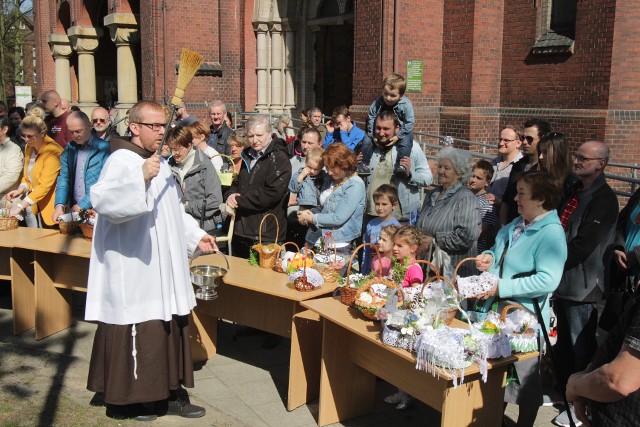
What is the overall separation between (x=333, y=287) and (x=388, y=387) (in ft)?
3.40

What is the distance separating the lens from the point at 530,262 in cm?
434

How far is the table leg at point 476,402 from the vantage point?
3.95 m

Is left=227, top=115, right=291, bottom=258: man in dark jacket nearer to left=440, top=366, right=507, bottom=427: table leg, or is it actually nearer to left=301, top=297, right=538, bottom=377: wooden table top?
left=301, top=297, right=538, bottom=377: wooden table top

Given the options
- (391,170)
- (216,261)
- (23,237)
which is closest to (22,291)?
(23,237)

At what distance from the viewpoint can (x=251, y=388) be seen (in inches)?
223

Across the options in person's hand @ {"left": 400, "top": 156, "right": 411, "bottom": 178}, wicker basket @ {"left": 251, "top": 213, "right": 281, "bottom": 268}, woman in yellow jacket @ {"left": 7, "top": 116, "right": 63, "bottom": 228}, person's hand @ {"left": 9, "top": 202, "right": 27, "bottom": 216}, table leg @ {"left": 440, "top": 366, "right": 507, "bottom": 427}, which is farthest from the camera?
woman in yellow jacket @ {"left": 7, "top": 116, "right": 63, "bottom": 228}

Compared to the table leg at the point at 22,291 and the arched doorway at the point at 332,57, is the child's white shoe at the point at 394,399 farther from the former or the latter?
the arched doorway at the point at 332,57

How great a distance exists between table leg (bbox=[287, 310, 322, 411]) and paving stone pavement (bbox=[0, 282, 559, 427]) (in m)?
0.10

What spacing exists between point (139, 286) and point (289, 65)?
13.9 meters

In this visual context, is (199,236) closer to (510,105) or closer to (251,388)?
(251,388)

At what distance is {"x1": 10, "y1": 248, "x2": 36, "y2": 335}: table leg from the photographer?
22.9 feet

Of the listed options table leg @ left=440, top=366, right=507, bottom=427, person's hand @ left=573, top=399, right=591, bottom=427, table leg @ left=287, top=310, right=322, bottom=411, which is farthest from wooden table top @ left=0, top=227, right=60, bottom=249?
person's hand @ left=573, top=399, right=591, bottom=427

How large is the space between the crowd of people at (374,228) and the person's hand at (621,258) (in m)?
0.01

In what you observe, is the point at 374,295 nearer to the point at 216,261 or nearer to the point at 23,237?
the point at 216,261
